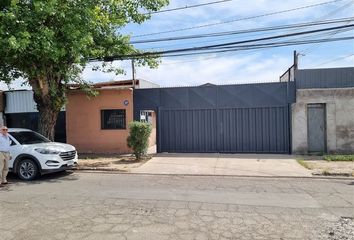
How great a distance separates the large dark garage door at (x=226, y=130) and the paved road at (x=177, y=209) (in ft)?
18.6

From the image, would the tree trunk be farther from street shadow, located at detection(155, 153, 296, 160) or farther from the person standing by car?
street shadow, located at detection(155, 153, 296, 160)

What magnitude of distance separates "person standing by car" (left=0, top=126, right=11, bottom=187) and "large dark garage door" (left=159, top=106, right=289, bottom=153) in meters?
8.01

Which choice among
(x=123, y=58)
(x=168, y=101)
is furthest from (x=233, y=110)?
(x=123, y=58)

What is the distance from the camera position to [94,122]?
18.7m

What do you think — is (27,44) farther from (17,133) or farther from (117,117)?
(117,117)

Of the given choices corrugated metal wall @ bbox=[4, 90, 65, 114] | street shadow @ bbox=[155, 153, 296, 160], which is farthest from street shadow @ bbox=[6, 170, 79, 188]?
corrugated metal wall @ bbox=[4, 90, 65, 114]

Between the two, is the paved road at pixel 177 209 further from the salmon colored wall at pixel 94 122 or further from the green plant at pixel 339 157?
the salmon colored wall at pixel 94 122

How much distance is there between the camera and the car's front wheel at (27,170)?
11969 millimetres

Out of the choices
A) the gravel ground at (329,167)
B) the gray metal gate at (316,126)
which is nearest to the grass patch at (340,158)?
the gravel ground at (329,167)

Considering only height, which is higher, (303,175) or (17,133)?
(17,133)

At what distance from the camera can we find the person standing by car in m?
11.2

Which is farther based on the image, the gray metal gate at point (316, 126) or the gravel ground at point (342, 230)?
the gray metal gate at point (316, 126)

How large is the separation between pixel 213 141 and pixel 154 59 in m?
4.41

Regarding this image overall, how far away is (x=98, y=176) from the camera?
1259cm
